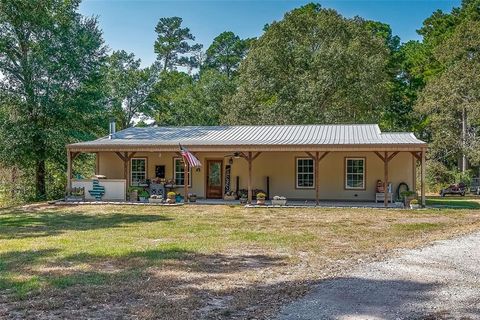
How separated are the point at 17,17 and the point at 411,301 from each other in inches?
851

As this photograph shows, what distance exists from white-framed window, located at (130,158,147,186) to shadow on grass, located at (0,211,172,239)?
5184 mm

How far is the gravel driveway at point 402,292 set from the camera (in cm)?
468

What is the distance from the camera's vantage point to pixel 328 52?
85.4ft

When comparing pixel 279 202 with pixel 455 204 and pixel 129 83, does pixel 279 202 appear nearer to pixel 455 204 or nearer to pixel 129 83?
pixel 455 204

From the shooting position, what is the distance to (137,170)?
63.6 ft

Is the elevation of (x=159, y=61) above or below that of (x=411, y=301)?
above

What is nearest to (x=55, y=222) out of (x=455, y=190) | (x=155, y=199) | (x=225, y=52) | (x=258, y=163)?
(x=155, y=199)

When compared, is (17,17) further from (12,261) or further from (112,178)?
(12,261)

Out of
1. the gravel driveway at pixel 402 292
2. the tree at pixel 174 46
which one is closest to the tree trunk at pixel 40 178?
the gravel driveway at pixel 402 292

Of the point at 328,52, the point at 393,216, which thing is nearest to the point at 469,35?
the point at 328,52

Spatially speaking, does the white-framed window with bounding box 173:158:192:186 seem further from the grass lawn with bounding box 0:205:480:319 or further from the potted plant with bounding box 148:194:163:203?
the grass lawn with bounding box 0:205:480:319

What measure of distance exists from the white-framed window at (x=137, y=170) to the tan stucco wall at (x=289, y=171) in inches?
7.7

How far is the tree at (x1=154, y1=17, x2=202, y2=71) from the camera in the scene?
43312mm

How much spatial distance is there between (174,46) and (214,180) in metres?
27.8
